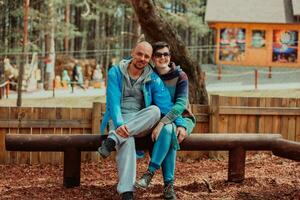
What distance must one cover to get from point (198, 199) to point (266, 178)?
51.6 inches

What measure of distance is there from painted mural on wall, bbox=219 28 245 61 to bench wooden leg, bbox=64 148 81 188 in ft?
88.9

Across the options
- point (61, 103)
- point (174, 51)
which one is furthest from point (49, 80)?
point (174, 51)

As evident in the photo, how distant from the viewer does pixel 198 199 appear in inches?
202

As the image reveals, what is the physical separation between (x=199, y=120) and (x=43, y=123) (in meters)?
2.19

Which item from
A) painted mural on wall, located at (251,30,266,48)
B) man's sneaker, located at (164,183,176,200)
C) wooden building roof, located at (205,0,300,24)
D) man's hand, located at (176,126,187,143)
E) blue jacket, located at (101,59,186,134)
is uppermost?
wooden building roof, located at (205,0,300,24)

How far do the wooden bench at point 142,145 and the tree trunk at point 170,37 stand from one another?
3128mm

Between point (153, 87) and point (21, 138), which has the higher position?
point (153, 87)

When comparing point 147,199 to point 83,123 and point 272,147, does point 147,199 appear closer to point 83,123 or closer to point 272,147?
point 272,147

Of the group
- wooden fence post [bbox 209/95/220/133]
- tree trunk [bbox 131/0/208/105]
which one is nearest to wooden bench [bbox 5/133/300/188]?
wooden fence post [bbox 209/95/220/133]

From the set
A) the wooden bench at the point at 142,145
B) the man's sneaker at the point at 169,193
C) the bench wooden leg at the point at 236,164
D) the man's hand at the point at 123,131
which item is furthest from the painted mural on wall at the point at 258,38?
the man's hand at the point at 123,131

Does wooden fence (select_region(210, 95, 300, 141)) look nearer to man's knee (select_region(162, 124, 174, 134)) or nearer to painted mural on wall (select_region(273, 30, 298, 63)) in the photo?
man's knee (select_region(162, 124, 174, 134))

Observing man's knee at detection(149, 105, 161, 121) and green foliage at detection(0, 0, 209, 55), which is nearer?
man's knee at detection(149, 105, 161, 121)

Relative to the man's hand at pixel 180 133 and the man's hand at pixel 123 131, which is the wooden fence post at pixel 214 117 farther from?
the man's hand at pixel 123 131

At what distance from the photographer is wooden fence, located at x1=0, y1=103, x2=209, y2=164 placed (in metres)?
7.09
